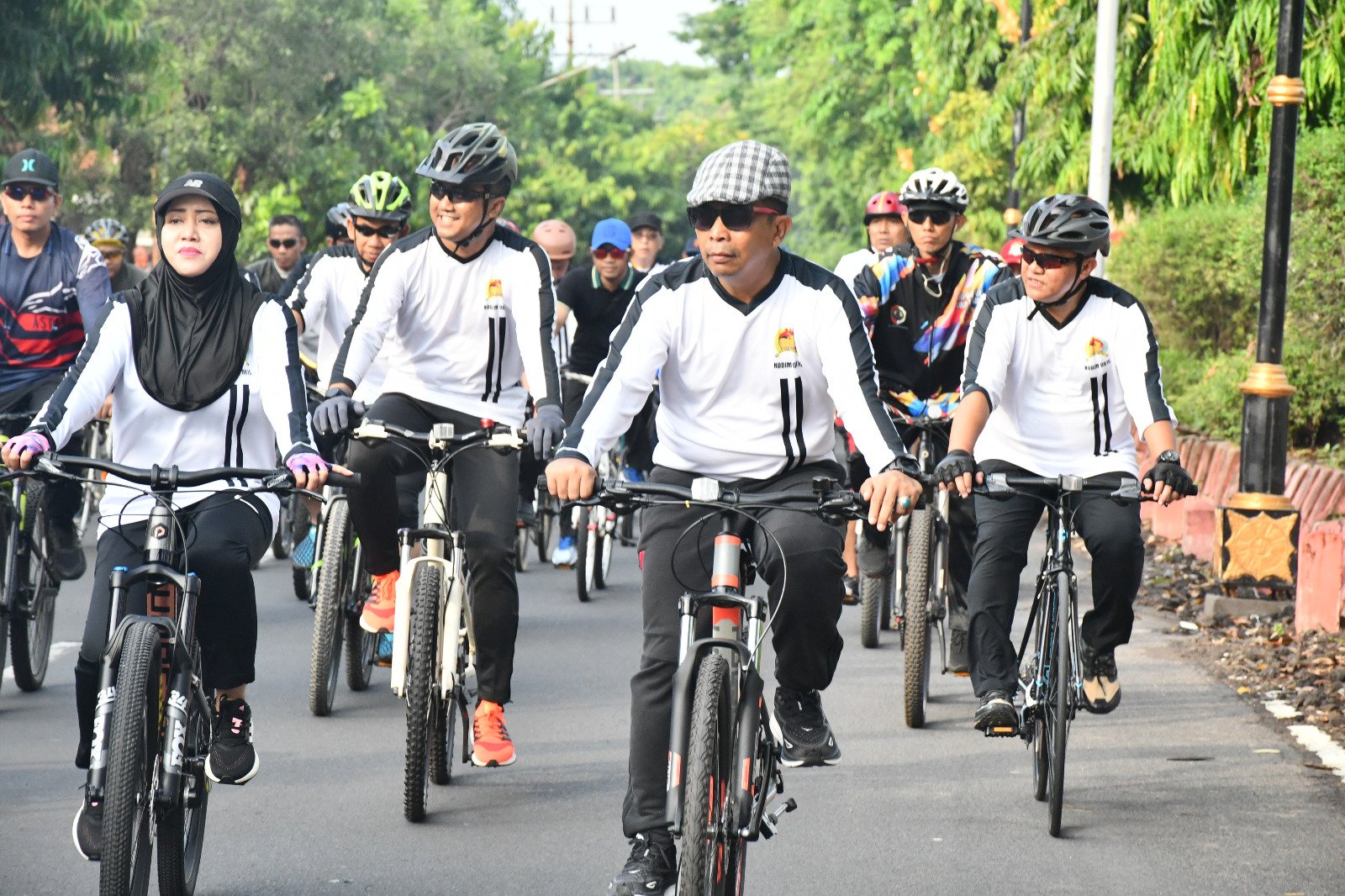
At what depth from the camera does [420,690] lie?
6363 millimetres

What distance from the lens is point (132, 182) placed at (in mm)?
35500

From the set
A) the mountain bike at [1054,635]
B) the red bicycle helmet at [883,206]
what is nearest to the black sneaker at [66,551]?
the mountain bike at [1054,635]

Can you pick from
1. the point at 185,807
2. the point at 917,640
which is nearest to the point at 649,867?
the point at 185,807

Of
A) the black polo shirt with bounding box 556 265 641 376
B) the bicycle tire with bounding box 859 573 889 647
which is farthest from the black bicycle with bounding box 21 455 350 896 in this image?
the black polo shirt with bounding box 556 265 641 376

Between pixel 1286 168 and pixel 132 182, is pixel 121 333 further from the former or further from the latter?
pixel 132 182

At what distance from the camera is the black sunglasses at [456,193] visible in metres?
7.22

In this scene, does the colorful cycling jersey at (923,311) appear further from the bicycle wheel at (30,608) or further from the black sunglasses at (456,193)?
the bicycle wheel at (30,608)

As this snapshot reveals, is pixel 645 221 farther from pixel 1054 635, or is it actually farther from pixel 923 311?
pixel 1054 635

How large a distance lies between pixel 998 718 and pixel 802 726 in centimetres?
134

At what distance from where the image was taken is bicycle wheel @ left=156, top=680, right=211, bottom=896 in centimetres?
501

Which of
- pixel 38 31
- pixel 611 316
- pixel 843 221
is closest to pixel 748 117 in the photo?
pixel 843 221

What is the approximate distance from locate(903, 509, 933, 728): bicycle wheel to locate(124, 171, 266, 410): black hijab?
3431 mm

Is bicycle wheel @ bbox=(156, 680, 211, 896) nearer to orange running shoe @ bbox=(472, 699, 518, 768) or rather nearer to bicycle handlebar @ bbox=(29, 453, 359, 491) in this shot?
bicycle handlebar @ bbox=(29, 453, 359, 491)

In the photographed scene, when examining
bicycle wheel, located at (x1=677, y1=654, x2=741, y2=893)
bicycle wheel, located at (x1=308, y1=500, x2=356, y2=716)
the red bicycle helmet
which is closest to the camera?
bicycle wheel, located at (x1=677, y1=654, x2=741, y2=893)
